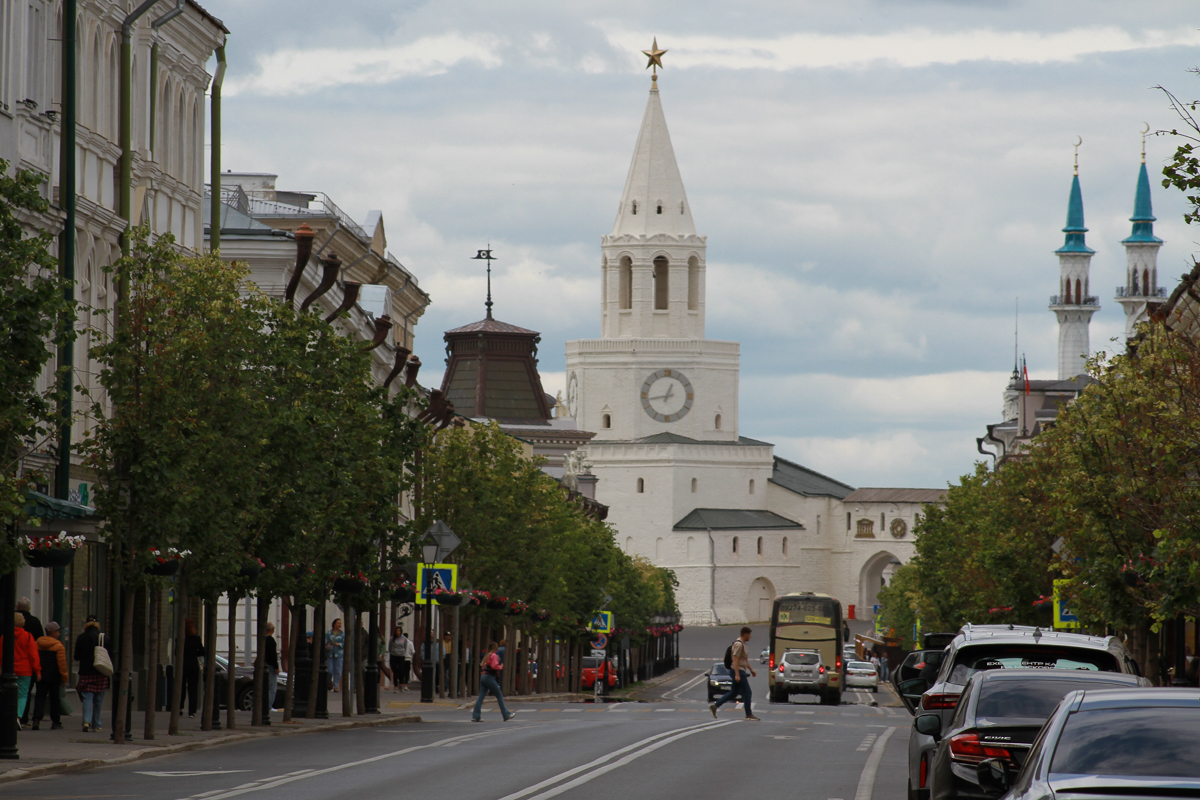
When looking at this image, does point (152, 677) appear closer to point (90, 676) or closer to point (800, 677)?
point (90, 676)

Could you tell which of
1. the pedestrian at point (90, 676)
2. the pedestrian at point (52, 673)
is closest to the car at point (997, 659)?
the pedestrian at point (90, 676)

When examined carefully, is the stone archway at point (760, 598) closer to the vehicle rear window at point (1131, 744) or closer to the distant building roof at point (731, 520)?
the distant building roof at point (731, 520)

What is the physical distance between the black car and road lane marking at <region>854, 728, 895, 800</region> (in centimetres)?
513

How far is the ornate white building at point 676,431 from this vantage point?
174m

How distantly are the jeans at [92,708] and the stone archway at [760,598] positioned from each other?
150373 millimetres

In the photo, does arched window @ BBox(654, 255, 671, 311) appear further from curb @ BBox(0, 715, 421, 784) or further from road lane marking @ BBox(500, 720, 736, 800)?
road lane marking @ BBox(500, 720, 736, 800)

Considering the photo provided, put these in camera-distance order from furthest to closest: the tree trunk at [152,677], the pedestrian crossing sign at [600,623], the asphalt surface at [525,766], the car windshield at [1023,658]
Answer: the pedestrian crossing sign at [600,623]
the tree trunk at [152,677]
the asphalt surface at [525,766]
the car windshield at [1023,658]

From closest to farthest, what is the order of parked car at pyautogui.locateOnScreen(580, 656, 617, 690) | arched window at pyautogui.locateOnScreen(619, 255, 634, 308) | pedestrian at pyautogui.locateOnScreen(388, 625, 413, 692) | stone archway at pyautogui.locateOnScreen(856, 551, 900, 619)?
pedestrian at pyautogui.locateOnScreen(388, 625, 413, 692)
parked car at pyautogui.locateOnScreen(580, 656, 617, 690)
arched window at pyautogui.locateOnScreen(619, 255, 634, 308)
stone archway at pyautogui.locateOnScreen(856, 551, 900, 619)

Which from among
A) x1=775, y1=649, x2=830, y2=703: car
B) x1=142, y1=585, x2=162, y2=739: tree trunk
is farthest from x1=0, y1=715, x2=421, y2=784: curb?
x1=775, y1=649, x2=830, y2=703: car

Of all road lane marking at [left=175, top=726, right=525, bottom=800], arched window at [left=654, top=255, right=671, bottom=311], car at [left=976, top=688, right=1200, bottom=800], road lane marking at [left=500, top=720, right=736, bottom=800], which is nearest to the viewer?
car at [left=976, top=688, right=1200, bottom=800]

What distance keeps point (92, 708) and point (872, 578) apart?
16427 cm

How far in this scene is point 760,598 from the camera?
178m

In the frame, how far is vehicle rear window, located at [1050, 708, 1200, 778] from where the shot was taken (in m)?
8.68

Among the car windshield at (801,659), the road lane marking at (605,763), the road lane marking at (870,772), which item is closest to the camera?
the road lane marking at (605,763)
